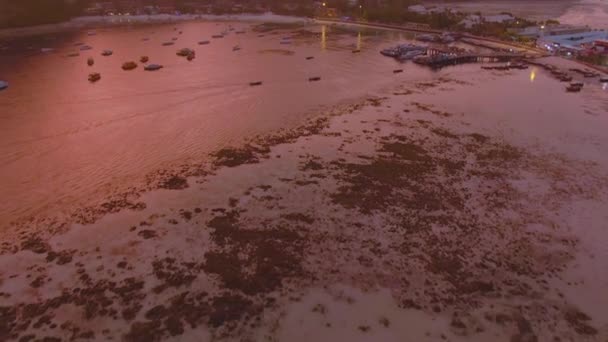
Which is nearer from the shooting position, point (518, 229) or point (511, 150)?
point (518, 229)

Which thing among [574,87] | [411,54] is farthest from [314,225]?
[411,54]

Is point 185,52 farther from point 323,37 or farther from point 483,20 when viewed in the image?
point 483,20

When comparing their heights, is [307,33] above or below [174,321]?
above

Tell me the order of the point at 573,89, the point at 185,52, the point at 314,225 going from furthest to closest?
1. the point at 185,52
2. the point at 573,89
3. the point at 314,225

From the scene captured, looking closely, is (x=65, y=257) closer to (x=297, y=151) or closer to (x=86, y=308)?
(x=86, y=308)

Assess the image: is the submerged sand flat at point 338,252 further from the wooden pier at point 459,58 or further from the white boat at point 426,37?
the white boat at point 426,37

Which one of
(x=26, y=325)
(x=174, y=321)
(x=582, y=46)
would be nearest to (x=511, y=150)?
(x=174, y=321)

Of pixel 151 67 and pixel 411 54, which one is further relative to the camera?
pixel 411 54
